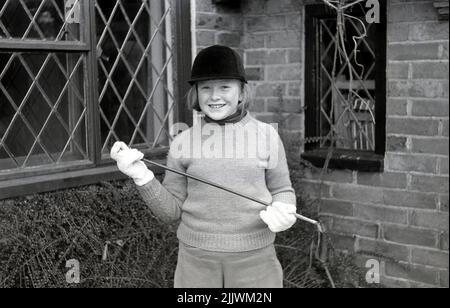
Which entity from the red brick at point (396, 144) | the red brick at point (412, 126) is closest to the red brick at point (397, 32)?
the red brick at point (412, 126)

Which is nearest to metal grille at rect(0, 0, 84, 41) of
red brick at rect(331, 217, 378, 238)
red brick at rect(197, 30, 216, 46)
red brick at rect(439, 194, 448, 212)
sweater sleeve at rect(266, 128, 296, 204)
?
red brick at rect(197, 30, 216, 46)

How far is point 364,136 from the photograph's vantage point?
4.18m

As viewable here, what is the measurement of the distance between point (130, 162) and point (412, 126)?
2.11m

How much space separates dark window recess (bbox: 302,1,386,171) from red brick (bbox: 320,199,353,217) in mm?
253

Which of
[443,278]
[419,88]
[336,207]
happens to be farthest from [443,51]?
[443,278]

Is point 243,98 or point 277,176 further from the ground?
point 243,98

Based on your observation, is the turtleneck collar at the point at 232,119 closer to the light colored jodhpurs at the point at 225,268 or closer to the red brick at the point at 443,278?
the light colored jodhpurs at the point at 225,268

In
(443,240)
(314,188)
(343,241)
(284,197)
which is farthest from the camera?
(314,188)

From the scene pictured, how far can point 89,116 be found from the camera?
353 centimetres

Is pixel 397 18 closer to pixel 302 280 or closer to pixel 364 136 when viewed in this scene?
pixel 364 136

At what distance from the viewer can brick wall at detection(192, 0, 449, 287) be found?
3701 millimetres

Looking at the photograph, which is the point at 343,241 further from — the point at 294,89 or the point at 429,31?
the point at 429,31

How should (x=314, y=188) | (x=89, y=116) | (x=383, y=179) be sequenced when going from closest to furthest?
(x=89, y=116) → (x=383, y=179) → (x=314, y=188)

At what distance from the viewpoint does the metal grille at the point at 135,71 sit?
3.67 m
